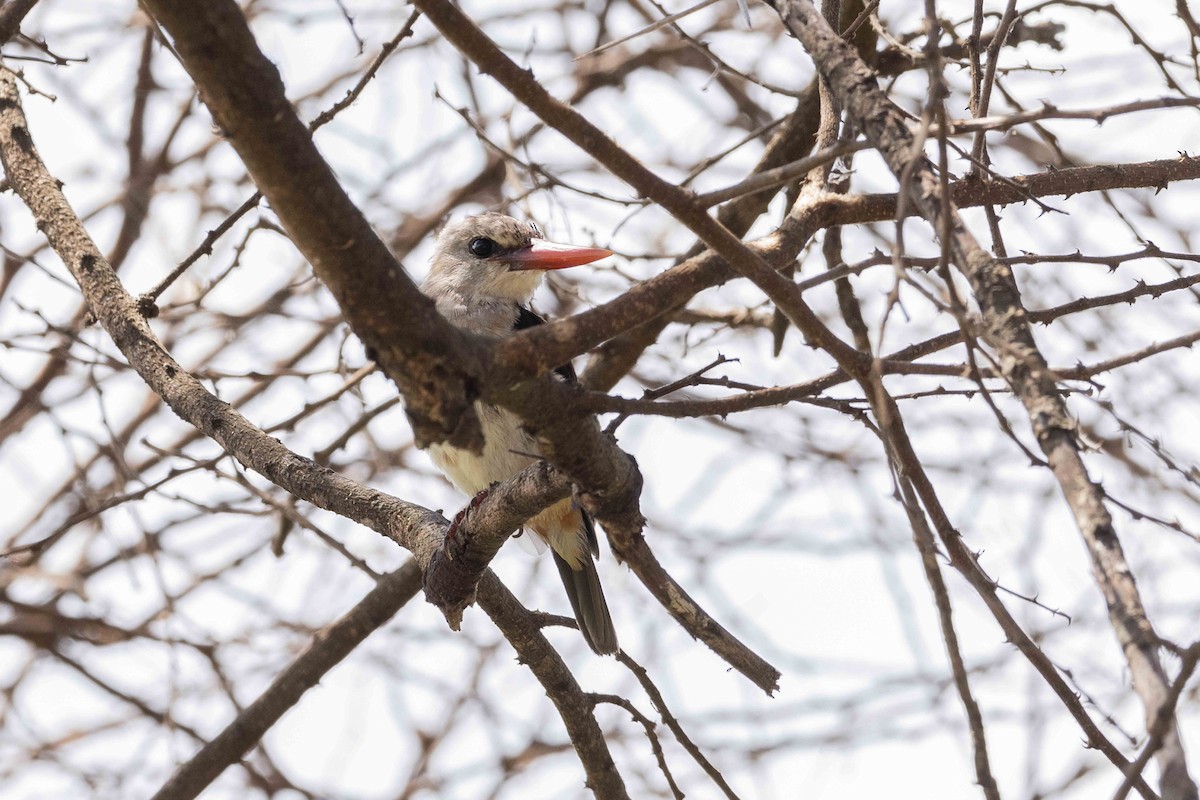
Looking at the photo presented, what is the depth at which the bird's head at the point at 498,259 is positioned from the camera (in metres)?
3.74

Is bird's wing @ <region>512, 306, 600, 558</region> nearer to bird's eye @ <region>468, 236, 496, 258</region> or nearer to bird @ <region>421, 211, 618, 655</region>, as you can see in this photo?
bird @ <region>421, 211, 618, 655</region>

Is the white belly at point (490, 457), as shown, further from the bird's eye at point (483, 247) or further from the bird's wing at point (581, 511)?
the bird's eye at point (483, 247)

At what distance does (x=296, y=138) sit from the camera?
1.39 metres

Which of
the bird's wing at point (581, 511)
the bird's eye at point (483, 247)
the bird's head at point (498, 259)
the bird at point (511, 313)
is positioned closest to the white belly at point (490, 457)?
the bird at point (511, 313)

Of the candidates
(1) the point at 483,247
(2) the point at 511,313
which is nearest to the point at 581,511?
(2) the point at 511,313

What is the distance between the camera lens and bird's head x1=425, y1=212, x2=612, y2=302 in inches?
147

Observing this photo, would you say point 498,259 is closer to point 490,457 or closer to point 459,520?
point 490,457

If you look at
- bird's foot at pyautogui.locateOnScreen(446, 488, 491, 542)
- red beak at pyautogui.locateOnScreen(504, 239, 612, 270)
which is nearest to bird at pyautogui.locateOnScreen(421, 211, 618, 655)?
red beak at pyautogui.locateOnScreen(504, 239, 612, 270)

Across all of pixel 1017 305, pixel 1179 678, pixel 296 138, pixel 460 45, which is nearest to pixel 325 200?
pixel 296 138

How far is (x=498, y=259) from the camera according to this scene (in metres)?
3.80

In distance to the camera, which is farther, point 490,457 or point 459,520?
point 490,457

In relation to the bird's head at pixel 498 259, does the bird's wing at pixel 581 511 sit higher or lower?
lower

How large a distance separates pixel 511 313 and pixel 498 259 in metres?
0.23

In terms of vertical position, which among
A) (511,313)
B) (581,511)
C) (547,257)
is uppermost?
(547,257)
